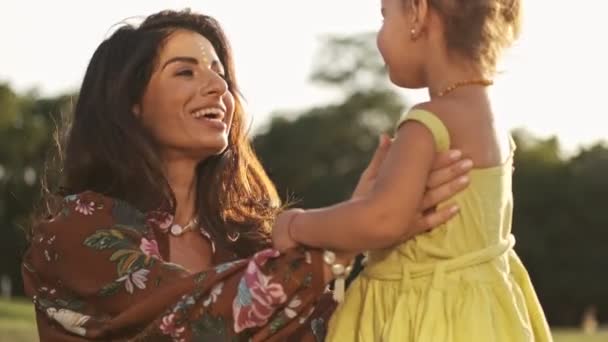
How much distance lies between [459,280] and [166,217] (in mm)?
1373

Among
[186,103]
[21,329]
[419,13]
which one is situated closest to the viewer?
[419,13]

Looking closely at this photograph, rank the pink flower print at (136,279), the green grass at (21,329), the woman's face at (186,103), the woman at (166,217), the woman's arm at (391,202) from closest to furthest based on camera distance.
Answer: the woman's arm at (391,202), the woman at (166,217), the pink flower print at (136,279), the woman's face at (186,103), the green grass at (21,329)

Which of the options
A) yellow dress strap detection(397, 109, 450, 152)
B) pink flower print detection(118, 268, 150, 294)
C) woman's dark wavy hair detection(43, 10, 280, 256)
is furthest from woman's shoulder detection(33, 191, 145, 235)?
yellow dress strap detection(397, 109, 450, 152)

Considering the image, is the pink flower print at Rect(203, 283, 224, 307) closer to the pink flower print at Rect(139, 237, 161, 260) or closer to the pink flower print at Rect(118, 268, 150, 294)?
the pink flower print at Rect(118, 268, 150, 294)

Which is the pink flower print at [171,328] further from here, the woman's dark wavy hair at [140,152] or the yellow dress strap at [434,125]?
the yellow dress strap at [434,125]

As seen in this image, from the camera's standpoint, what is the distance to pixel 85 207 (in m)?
4.91

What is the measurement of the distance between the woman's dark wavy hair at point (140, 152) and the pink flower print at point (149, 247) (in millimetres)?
270

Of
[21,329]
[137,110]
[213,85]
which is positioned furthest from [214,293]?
[21,329]

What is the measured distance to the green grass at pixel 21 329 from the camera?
18250 millimetres

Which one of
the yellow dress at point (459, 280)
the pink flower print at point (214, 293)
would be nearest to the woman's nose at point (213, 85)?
the pink flower print at point (214, 293)

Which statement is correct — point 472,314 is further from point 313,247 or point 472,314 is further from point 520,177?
point 520,177

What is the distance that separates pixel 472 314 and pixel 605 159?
6010cm

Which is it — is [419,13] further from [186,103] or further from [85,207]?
[85,207]

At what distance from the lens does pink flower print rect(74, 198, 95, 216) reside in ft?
16.0
